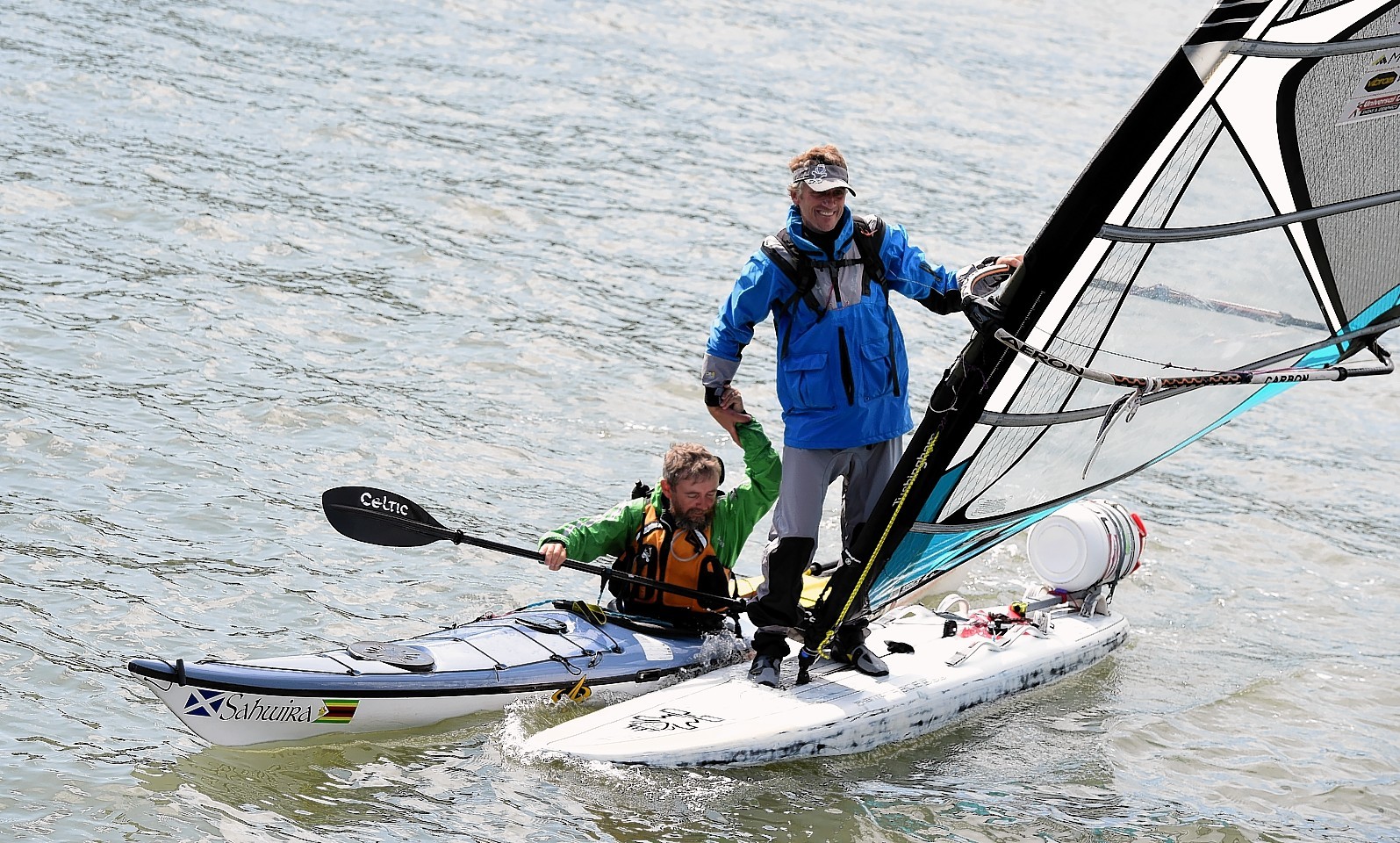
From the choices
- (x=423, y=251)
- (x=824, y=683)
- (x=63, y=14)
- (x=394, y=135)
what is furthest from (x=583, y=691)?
(x=63, y=14)

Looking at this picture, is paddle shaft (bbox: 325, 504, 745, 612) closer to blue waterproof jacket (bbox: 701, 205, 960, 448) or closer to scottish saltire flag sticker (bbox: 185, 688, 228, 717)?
blue waterproof jacket (bbox: 701, 205, 960, 448)

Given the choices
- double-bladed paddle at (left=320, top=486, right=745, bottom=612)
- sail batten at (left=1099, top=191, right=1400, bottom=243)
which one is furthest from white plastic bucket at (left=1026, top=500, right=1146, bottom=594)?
sail batten at (left=1099, top=191, right=1400, bottom=243)

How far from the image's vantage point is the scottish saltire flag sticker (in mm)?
5039

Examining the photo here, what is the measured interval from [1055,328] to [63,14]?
14.3 meters

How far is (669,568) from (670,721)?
0.70 metres

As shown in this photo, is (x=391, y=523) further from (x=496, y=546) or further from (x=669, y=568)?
(x=669, y=568)

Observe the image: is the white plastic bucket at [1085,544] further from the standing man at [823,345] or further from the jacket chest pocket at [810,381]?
the jacket chest pocket at [810,381]

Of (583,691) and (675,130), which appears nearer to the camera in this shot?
(583,691)

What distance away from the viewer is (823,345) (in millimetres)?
5410

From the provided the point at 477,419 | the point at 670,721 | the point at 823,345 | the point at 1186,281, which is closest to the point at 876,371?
the point at 823,345

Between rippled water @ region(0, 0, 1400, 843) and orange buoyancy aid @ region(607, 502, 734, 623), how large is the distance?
2.44 feet

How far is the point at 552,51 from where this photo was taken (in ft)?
58.5

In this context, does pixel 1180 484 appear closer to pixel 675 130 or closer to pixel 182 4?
pixel 675 130

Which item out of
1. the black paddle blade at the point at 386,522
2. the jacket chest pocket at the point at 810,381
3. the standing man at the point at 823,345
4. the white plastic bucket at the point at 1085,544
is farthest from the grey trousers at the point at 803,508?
the white plastic bucket at the point at 1085,544
